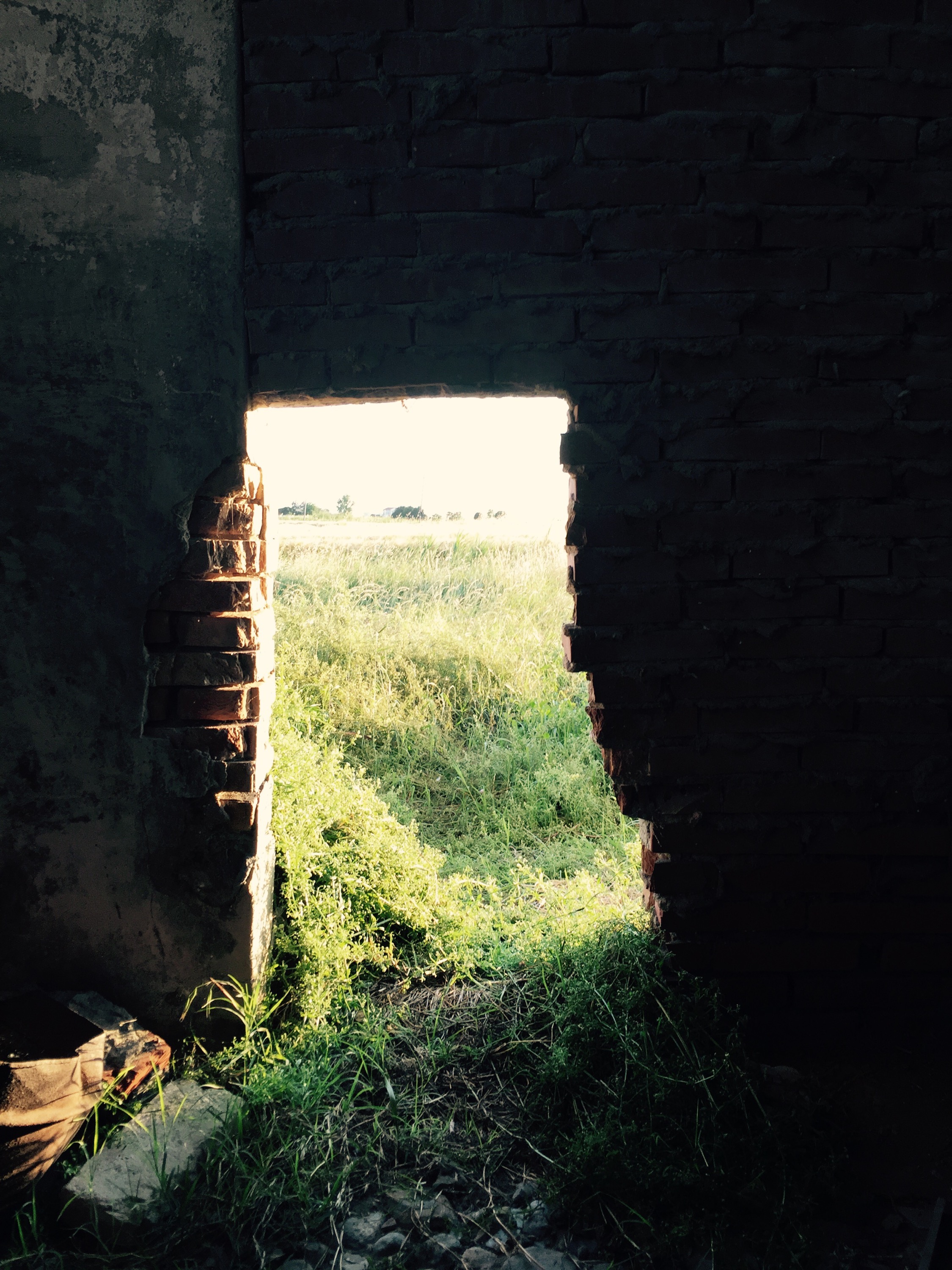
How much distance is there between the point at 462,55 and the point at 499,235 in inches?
19.2

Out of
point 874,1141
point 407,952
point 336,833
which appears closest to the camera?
point 874,1141

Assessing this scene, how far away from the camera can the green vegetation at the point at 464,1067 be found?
1844mm

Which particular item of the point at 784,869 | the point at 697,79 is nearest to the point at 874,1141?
the point at 784,869

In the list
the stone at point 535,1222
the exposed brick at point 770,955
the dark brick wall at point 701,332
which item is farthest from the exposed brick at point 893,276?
the stone at point 535,1222

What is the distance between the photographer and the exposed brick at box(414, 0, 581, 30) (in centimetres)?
217

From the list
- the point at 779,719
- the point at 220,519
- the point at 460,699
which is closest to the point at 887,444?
the point at 779,719

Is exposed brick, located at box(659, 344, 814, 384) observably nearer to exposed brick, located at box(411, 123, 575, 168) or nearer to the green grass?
exposed brick, located at box(411, 123, 575, 168)

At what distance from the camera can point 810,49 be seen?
2.21 m

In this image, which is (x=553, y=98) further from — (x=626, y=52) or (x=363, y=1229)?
(x=363, y=1229)

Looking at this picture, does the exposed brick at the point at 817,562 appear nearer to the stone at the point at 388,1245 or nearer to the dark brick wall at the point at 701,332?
the dark brick wall at the point at 701,332

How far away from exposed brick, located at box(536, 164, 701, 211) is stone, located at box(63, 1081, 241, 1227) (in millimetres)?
2644

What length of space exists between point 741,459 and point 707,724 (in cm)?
79

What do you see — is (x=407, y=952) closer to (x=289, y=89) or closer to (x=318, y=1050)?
(x=318, y=1050)

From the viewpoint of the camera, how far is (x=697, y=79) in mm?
2207
